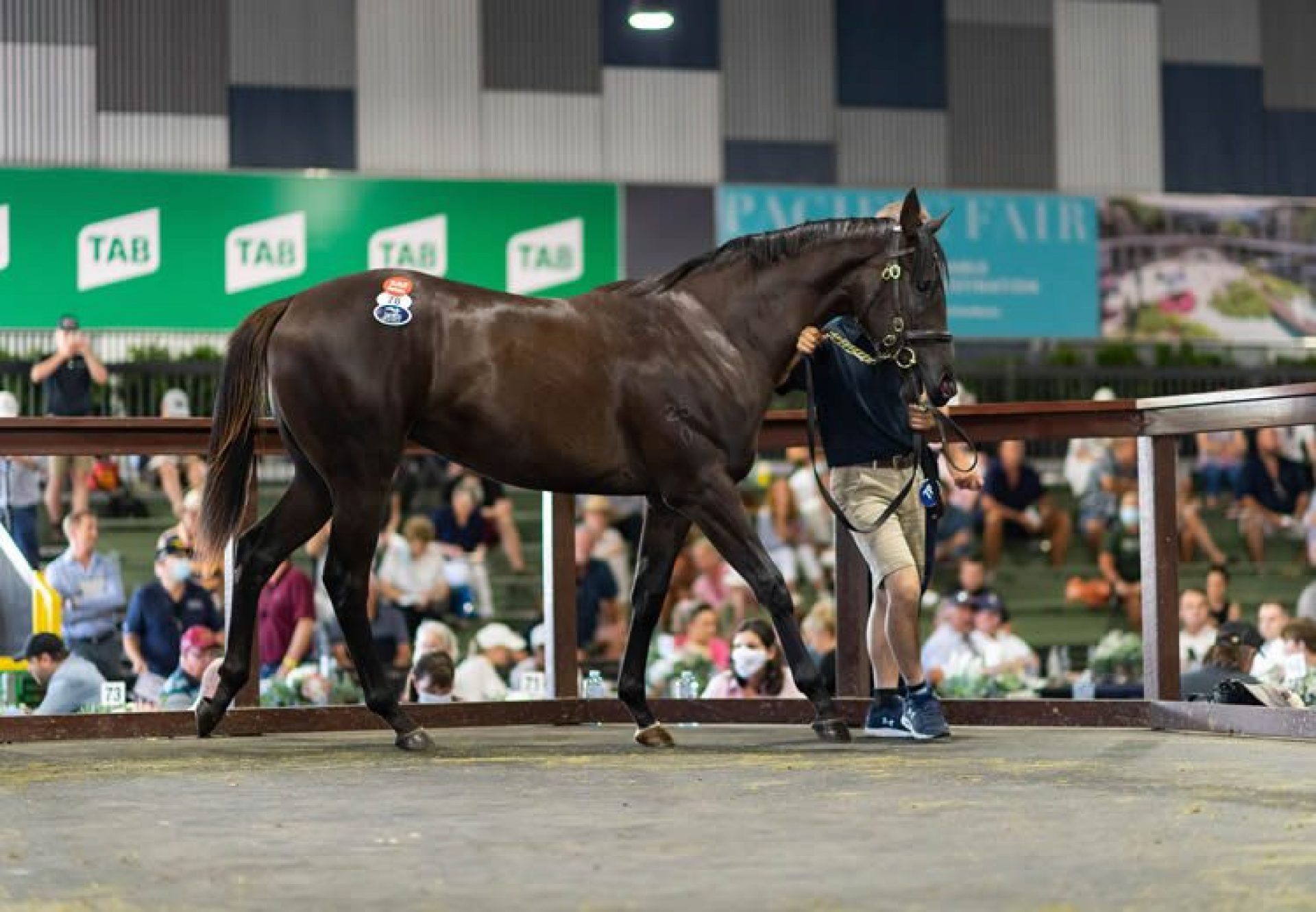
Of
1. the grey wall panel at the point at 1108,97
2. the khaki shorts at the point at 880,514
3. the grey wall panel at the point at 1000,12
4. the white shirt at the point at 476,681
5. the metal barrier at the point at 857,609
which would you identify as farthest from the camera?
the grey wall panel at the point at 1108,97

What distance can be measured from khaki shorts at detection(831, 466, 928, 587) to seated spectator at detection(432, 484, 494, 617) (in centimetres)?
586

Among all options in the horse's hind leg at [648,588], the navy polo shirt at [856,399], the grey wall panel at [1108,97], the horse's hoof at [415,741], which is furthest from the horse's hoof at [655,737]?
the grey wall panel at [1108,97]

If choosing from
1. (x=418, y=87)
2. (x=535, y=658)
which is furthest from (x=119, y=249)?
(x=535, y=658)

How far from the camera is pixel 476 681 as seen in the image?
9422mm

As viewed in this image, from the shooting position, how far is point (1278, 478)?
15148 mm

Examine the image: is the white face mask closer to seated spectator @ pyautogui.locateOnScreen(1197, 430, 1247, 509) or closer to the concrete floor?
the concrete floor

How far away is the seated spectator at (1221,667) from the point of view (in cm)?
725

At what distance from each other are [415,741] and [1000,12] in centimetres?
1440

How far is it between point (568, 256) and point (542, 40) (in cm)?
228

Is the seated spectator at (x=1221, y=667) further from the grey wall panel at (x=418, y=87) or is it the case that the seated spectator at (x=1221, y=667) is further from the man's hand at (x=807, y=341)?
the grey wall panel at (x=418, y=87)

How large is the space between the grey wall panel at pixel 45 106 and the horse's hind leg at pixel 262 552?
1115 cm

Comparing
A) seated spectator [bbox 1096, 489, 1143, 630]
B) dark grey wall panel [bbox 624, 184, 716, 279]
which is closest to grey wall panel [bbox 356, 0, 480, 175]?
dark grey wall panel [bbox 624, 184, 716, 279]

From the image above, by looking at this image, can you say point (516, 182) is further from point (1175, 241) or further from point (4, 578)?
point (4, 578)

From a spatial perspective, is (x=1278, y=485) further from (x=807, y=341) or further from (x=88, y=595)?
(x=807, y=341)
